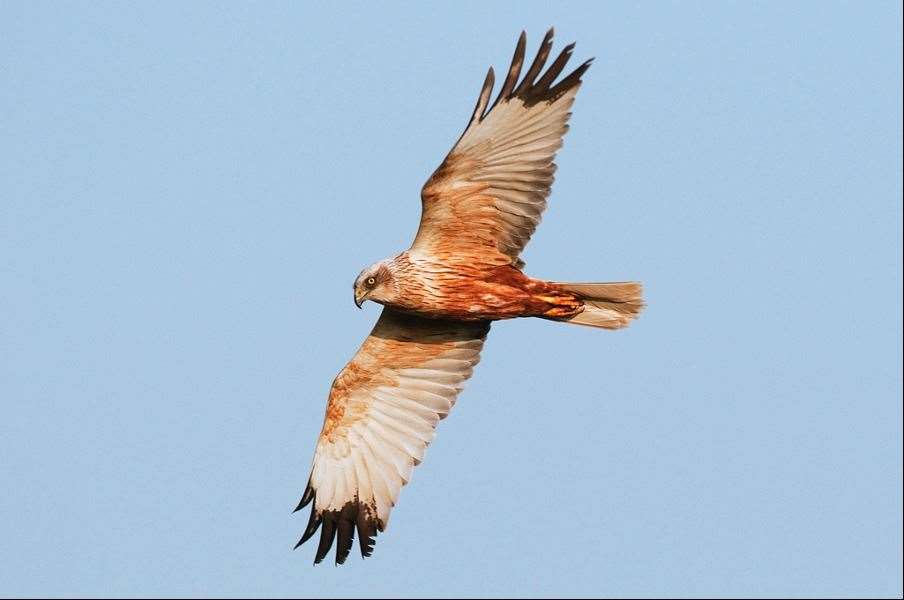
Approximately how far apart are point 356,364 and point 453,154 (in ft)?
7.62

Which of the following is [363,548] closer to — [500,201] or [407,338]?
[407,338]

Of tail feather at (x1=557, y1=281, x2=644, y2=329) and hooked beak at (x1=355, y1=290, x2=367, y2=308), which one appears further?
tail feather at (x1=557, y1=281, x2=644, y2=329)

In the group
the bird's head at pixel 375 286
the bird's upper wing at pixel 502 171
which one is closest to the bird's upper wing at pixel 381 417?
the bird's head at pixel 375 286

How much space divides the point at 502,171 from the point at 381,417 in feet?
8.61

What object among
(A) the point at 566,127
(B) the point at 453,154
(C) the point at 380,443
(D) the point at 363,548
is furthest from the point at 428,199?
(D) the point at 363,548

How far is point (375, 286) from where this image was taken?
40.9 ft

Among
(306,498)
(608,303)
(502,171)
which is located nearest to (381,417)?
(306,498)

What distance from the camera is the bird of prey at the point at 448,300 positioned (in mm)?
12273

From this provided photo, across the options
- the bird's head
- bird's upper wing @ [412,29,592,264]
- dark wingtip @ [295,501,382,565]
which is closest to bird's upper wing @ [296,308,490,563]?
dark wingtip @ [295,501,382,565]

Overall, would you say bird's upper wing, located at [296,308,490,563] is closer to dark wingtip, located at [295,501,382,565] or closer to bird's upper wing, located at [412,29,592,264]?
dark wingtip, located at [295,501,382,565]

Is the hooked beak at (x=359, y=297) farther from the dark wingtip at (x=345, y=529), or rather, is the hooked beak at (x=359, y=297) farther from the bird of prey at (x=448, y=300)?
the dark wingtip at (x=345, y=529)

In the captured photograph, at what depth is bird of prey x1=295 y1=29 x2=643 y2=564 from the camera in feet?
40.3

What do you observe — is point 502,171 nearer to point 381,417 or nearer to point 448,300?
point 448,300

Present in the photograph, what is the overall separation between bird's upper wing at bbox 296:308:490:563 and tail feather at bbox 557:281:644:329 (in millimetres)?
1124
